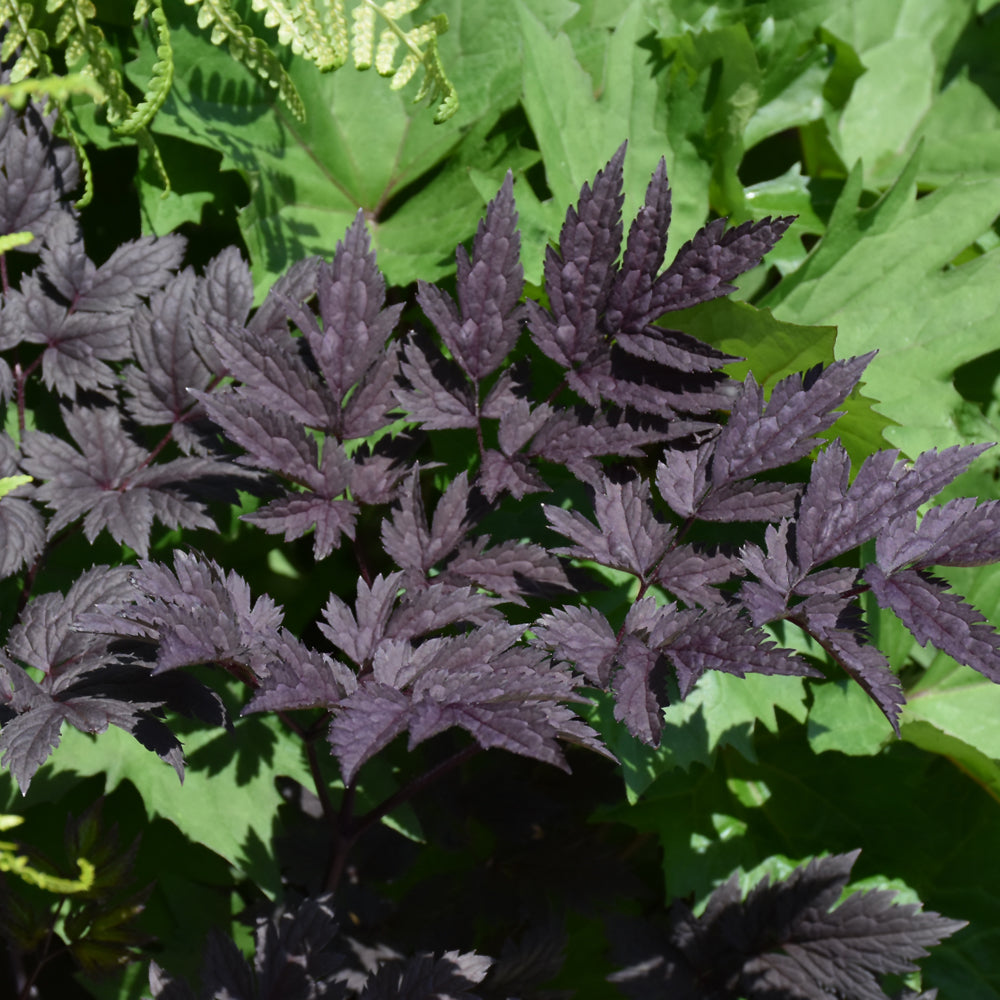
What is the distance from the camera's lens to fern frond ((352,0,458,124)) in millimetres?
1076

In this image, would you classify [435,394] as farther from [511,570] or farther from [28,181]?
[28,181]

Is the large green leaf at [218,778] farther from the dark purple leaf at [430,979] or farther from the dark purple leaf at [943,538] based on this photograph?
the dark purple leaf at [943,538]

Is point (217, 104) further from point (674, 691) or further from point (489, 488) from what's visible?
point (674, 691)

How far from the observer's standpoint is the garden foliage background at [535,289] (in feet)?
4.14

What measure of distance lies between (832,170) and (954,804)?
1.03 metres

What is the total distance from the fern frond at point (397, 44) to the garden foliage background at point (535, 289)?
15 cm

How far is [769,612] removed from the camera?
2.91 ft

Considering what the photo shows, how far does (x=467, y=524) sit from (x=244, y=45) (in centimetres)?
63

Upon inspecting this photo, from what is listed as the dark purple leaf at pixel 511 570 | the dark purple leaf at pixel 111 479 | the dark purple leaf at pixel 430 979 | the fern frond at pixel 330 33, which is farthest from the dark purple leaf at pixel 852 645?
the fern frond at pixel 330 33

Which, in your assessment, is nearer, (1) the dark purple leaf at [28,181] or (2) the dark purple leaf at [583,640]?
(2) the dark purple leaf at [583,640]

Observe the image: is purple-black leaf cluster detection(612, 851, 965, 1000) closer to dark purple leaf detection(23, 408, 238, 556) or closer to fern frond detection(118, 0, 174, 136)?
dark purple leaf detection(23, 408, 238, 556)

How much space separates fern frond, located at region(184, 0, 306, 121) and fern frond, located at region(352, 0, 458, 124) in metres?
0.10

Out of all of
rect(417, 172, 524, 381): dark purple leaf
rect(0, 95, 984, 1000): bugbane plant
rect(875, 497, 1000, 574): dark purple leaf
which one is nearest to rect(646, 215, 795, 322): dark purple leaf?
rect(0, 95, 984, 1000): bugbane plant

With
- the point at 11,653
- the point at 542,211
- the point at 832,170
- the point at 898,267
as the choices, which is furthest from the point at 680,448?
the point at 832,170
